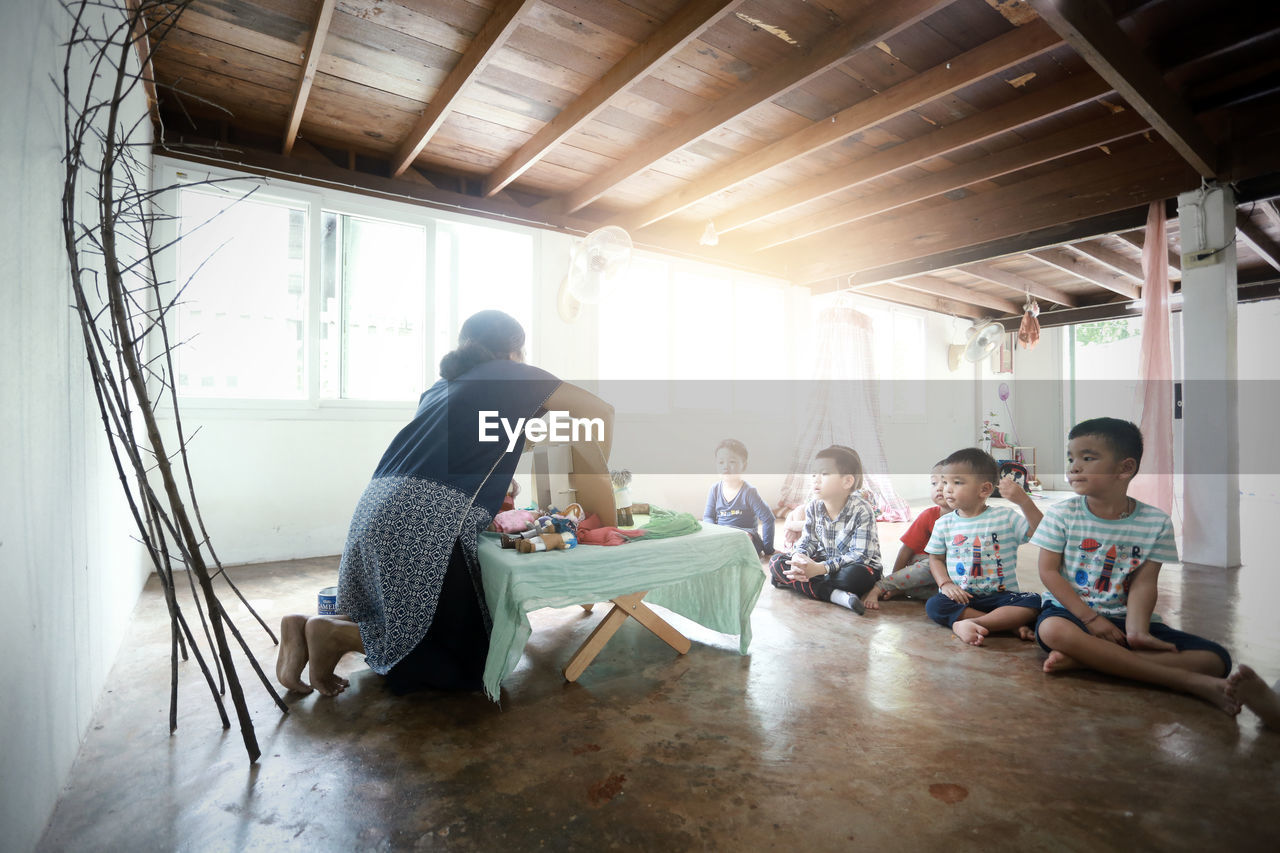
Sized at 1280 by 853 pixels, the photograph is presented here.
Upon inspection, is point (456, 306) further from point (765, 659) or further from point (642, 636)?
point (765, 659)

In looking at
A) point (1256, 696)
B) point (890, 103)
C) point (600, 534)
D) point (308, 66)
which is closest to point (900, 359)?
point (890, 103)

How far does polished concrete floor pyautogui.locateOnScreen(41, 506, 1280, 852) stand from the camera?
4.45 feet

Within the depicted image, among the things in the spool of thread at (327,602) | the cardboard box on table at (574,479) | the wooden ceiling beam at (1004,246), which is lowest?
the spool of thread at (327,602)

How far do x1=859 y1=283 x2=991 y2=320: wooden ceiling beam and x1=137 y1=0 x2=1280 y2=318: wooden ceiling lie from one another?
182 cm

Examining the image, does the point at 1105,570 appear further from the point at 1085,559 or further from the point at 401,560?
the point at 401,560

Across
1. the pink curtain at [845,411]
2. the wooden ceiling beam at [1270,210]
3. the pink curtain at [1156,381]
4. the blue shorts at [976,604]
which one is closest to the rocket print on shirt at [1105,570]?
the blue shorts at [976,604]

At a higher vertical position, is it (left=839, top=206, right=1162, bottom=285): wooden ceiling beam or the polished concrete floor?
(left=839, top=206, right=1162, bottom=285): wooden ceiling beam

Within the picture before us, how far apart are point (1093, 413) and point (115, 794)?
1146cm

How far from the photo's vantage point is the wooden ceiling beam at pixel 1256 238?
4714mm

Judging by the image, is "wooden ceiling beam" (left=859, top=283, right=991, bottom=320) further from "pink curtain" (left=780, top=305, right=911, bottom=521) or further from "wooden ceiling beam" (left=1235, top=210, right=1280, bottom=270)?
"wooden ceiling beam" (left=1235, top=210, right=1280, bottom=270)

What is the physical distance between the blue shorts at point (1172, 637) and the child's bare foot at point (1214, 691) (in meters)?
0.10

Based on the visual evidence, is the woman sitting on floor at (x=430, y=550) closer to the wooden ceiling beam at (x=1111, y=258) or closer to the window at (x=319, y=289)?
the window at (x=319, y=289)

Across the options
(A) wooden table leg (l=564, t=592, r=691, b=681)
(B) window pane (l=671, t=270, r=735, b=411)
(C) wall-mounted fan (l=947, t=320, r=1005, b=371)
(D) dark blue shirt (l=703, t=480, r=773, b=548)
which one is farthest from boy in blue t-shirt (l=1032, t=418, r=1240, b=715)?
(C) wall-mounted fan (l=947, t=320, r=1005, b=371)

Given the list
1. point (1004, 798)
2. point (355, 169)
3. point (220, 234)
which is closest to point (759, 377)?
point (355, 169)
